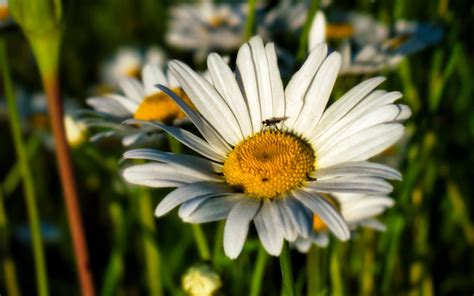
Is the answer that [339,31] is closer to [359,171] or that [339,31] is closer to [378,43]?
[378,43]

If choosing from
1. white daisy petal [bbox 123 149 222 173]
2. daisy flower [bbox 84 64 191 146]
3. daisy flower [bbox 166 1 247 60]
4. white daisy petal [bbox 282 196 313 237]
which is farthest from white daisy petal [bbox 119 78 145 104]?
daisy flower [bbox 166 1 247 60]

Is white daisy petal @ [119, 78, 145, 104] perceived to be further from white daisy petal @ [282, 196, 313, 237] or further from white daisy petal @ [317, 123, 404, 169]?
white daisy petal @ [282, 196, 313, 237]

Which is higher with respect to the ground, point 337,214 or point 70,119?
point 70,119

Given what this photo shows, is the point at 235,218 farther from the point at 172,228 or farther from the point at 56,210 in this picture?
the point at 56,210

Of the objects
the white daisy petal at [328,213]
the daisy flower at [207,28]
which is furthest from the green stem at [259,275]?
the daisy flower at [207,28]

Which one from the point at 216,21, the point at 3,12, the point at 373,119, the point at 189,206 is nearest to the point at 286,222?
the point at 189,206

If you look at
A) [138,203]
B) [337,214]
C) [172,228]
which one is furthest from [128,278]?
[337,214]
